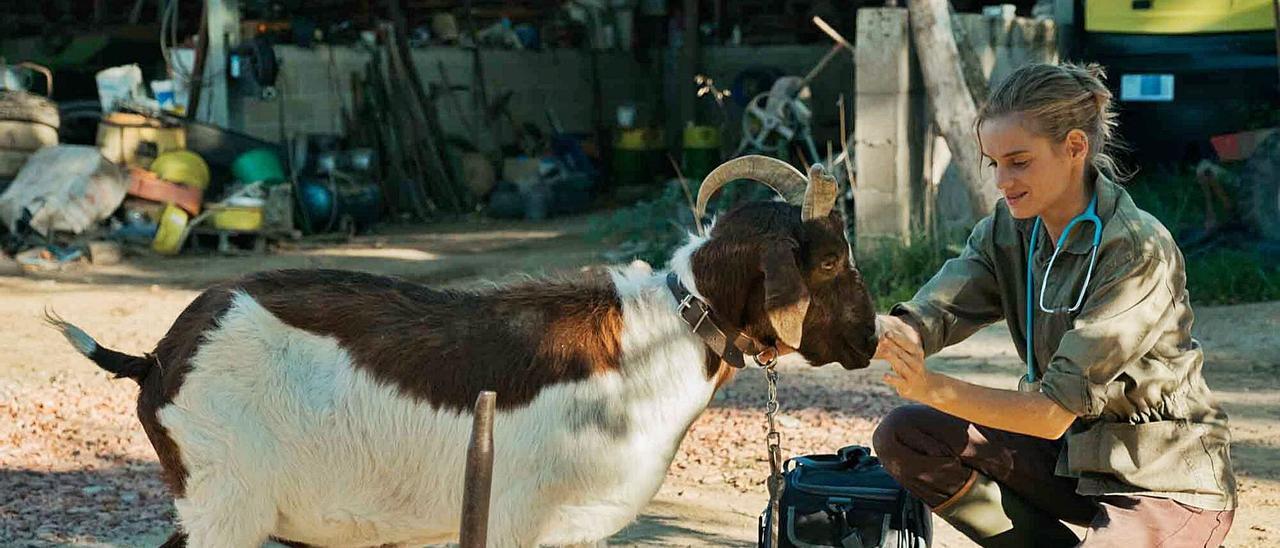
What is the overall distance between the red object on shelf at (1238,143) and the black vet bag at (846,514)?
299 inches

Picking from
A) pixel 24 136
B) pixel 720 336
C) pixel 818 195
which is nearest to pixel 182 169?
pixel 24 136

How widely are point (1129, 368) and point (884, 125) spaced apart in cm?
661

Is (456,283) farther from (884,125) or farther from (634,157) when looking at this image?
(634,157)

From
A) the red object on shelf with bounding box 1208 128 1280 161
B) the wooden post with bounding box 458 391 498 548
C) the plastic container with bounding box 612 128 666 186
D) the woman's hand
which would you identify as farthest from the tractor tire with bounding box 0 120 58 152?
the wooden post with bounding box 458 391 498 548

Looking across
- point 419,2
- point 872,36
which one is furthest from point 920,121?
point 419,2

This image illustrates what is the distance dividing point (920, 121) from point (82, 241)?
289 inches

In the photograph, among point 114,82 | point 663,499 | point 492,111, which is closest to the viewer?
point 663,499

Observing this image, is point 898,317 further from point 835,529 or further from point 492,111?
point 492,111

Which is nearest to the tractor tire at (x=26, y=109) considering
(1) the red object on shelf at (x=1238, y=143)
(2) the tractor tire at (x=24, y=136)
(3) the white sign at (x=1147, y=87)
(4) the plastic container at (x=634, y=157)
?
(2) the tractor tire at (x=24, y=136)

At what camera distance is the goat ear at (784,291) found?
3.79 metres

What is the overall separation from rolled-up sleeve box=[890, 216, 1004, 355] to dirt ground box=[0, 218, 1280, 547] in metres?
1.44

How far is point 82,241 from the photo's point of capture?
1302cm

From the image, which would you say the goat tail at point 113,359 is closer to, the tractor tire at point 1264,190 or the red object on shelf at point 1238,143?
the tractor tire at point 1264,190

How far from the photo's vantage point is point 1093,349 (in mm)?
3562
